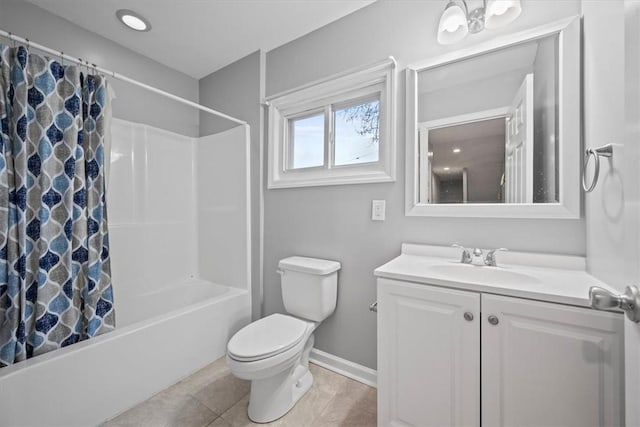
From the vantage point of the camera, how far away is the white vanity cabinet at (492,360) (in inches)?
30.4

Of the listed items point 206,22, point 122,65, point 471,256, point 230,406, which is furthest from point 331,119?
point 230,406

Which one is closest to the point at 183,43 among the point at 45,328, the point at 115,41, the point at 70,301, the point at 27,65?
the point at 115,41

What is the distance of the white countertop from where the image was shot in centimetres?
86

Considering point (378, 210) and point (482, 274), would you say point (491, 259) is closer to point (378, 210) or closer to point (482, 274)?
point (482, 274)

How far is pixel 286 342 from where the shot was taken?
1343mm

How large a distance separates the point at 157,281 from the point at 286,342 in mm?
1467

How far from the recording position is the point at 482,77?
4.35 feet

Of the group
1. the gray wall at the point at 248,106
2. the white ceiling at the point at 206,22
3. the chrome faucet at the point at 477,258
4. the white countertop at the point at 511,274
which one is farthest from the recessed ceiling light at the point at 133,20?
the chrome faucet at the point at 477,258

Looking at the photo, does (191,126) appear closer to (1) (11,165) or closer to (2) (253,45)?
(2) (253,45)

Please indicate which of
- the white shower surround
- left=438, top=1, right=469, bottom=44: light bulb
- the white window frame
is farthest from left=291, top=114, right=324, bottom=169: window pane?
left=438, top=1, right=469, bottom=44: light bulb

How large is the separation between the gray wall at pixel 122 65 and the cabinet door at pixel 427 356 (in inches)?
92.2

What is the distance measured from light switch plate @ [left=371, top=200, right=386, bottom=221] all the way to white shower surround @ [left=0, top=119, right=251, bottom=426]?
103 cm

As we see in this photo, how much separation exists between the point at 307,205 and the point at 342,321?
2.73ft

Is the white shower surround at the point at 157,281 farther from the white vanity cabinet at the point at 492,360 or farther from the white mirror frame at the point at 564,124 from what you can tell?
the white mirror frame at the point at 564,124
